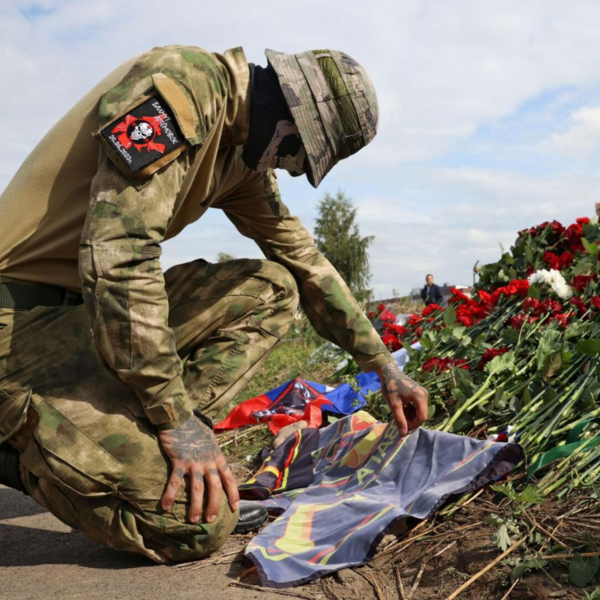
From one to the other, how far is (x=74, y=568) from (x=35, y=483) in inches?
12.3

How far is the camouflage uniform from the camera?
208 centimetres

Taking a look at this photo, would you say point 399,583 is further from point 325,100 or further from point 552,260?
point 552,260

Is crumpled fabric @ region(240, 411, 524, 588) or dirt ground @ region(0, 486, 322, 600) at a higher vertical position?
crumpled fabric @ region(240, 411, 524, 588)

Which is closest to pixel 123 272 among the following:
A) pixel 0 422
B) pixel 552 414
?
pixel 0 422

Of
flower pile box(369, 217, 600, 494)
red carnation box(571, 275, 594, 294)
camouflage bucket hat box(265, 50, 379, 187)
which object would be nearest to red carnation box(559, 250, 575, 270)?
flower pile box(369, 217, 600, 494)

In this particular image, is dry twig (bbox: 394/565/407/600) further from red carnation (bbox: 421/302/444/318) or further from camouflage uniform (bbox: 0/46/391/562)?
red carnation (bbox: 421/302/444/318)

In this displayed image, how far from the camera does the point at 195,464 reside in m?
2.17

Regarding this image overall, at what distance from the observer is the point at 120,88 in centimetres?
219

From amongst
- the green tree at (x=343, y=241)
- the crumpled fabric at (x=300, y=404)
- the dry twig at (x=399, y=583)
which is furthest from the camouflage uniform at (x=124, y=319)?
the green tree at (x=343, y=241)

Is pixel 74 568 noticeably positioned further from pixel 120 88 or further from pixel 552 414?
pixel 552 414

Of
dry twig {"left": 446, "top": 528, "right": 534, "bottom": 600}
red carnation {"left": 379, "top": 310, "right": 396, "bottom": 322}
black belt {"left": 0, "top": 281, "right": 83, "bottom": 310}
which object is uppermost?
black belt {"left": 0, "top": 281, "right": 83, "bottom": 310}

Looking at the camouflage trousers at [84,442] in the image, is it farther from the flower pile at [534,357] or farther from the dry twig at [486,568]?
the flower pile at [534,357]

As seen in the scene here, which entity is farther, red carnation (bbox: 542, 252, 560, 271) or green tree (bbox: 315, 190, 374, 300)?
green tree (bbox: 315, 190, 374, 300)

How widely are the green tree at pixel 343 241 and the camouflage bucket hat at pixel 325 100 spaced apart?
28560mm
